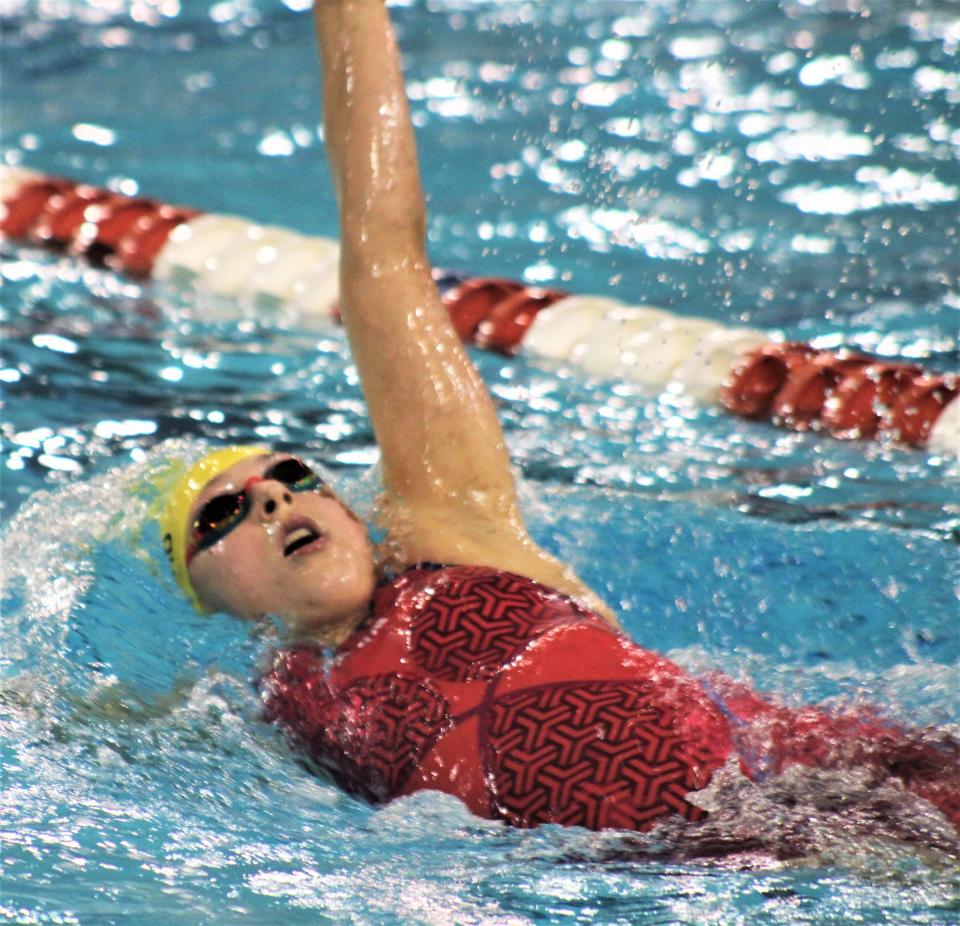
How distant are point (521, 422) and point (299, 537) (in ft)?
5.12

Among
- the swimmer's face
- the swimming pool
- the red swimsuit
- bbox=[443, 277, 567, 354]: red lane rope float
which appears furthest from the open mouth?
bbox=[443, 277, 567, 354]: red lane rope float

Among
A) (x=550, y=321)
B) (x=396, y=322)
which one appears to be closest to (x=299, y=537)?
(x=396, y=322)

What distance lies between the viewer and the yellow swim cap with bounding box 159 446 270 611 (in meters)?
2.46

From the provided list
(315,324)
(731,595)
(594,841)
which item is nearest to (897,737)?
(594,841)

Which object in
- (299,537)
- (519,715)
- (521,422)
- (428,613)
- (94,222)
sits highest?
(94,222)

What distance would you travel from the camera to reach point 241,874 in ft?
6.53

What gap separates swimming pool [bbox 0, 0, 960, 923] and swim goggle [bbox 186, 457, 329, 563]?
22cm

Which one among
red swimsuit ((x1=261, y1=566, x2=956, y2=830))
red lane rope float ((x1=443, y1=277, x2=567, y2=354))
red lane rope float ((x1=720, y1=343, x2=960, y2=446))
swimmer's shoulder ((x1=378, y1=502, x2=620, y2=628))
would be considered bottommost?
red swimsuit ((x1=261, y1=566, x2=956, y2=830))

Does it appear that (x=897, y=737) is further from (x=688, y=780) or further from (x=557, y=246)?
(x=557, y=246)

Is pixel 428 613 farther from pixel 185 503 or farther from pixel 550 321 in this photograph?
pixel 550 321

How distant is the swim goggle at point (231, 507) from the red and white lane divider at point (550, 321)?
5.61ft

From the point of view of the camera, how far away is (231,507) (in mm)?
2352

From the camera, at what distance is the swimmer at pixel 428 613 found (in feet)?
6.61

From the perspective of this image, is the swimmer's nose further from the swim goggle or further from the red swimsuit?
the red swimsuit
